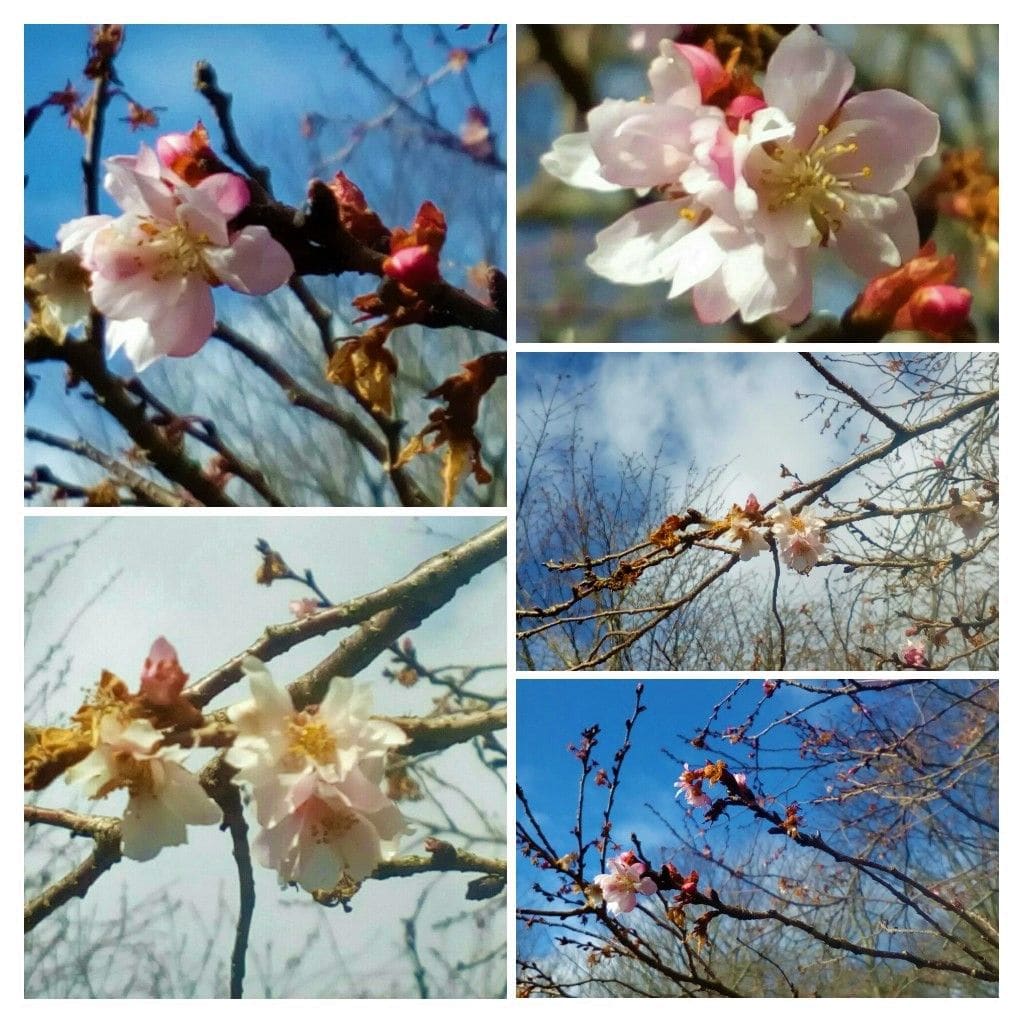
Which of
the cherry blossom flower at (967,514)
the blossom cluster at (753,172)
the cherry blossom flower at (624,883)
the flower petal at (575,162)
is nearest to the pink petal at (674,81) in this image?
the blossom cluster at (753,172)

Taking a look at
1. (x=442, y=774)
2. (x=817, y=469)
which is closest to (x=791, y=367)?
(x=817, y=469)

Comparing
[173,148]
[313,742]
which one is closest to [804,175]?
[173,148]

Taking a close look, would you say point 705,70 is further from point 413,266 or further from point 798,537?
point 798,537

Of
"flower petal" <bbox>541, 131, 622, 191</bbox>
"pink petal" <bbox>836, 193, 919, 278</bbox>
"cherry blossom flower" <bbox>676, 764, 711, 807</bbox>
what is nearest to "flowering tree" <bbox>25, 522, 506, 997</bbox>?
"cherry blossom flower" <bbox>676, 764, 711, 807</bbox>

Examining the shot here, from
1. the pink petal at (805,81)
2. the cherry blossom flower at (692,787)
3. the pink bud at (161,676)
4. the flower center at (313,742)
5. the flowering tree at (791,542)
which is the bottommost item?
the cherry blossom flower at (692,787)

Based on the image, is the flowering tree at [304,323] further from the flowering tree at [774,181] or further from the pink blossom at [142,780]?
the pink blossom at [142,780]

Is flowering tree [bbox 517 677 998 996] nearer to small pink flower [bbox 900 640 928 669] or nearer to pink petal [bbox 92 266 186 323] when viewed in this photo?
small pink flower [bbox 900 640 928 669]
